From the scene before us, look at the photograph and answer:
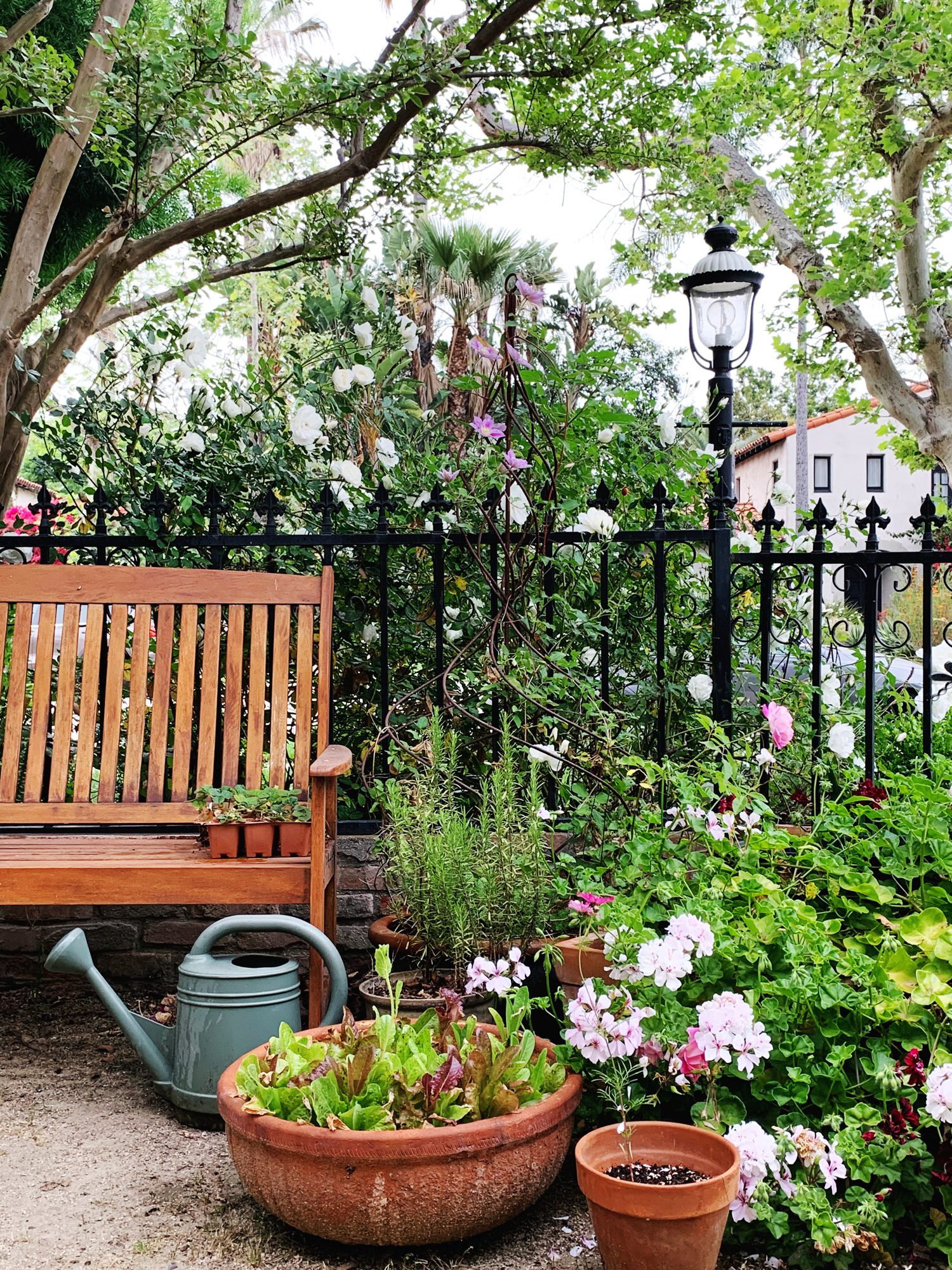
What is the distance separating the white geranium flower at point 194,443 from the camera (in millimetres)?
3479

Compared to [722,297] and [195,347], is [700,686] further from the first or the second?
[722,297]

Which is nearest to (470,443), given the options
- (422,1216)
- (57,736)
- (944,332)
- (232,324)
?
(57,736)

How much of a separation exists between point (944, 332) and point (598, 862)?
7.41m

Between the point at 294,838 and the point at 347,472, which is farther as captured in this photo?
the point at 347,472

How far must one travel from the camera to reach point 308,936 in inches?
90.9

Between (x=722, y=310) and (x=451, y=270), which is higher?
(x=451, y=270)

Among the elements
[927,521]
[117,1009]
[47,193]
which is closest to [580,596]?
[927,521]

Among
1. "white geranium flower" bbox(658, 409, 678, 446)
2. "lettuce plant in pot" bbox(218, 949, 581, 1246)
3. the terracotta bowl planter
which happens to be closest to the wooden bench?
"lettuce plant in pot" bbox(218, 949, 581, 1246)

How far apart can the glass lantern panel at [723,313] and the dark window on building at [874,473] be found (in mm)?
25653

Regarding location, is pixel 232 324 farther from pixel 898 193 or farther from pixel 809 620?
pixel 809 620

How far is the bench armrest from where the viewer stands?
2.51 m

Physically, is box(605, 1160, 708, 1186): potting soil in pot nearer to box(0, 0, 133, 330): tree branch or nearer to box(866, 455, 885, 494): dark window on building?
box(0, 0, 133, 330): tree branch

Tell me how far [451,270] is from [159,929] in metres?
8.63

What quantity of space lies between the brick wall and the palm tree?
7187 mm
